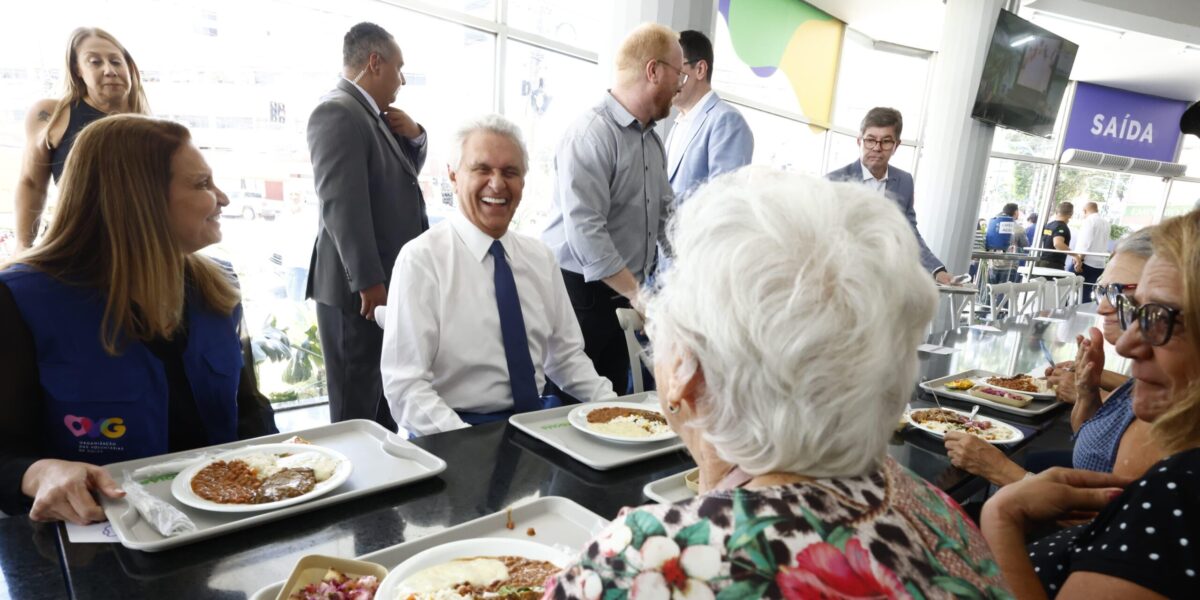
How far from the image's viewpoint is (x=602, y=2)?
17.0ft

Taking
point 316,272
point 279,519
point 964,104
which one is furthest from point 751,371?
point 964,104

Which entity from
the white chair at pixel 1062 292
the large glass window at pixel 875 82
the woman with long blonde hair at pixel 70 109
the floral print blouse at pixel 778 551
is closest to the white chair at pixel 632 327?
the floral print blouse at pixel 778 551

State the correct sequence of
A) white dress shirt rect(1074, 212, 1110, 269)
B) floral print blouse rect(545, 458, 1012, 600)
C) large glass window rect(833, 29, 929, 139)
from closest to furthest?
1. floral print blouse rect(545, 458, 1012, 600)
2. large glass window rect(833, 29, 929, 139)
3. white dress shirt rect(1074, 212, 1110, 269)

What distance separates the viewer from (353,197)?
276 cm

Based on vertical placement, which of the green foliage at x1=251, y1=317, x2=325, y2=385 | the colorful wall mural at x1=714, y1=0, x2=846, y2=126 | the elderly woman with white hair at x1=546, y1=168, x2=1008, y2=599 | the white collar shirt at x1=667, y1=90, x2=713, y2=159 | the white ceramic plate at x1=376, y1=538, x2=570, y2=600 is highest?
the colorful wall mural at x1=714, y1=0, x2=846, y2=126

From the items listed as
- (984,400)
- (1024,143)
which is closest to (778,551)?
(984,400)

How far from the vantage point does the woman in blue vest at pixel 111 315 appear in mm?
1320

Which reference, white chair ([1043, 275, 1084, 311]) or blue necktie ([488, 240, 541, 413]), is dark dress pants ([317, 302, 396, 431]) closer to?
blue necktie ([488, 240, 541, 413])

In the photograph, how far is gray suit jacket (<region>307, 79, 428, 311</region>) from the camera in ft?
9.04

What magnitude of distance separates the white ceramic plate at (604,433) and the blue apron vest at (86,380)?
0.92m

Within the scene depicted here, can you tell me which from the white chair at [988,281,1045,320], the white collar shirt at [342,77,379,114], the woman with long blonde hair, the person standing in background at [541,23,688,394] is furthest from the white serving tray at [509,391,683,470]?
the white chair at [988,281,1045,320]

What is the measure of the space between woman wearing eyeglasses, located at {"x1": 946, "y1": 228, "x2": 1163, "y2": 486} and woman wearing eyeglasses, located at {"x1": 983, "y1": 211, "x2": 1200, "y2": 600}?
0.66 ft

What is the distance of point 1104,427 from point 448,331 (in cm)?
177

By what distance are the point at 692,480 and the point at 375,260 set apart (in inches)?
77.7
